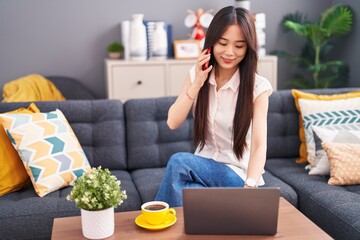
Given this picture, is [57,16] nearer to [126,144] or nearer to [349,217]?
[126,144]

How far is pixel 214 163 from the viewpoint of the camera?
6.31 ft

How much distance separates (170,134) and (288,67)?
6.74 ft

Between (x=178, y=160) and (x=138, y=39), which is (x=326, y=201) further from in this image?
(x=138, y=39)

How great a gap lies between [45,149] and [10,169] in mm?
184

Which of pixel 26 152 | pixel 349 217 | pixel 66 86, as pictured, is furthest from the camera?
pixel 66 86

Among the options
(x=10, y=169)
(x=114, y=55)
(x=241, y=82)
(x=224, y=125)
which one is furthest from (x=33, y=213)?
(x=114, y=55)

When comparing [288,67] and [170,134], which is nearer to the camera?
[170,134]

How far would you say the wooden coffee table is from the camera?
1422 millimetres

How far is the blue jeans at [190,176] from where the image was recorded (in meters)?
1.80

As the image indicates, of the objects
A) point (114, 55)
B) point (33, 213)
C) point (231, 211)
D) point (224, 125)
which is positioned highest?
point (114, 55)

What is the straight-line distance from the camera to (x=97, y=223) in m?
1.41

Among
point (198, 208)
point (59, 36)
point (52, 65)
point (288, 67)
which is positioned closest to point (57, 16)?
point (59, 36)

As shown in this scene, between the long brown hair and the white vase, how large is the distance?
72 centimetres

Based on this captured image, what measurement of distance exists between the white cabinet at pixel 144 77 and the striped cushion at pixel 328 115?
1.30m
